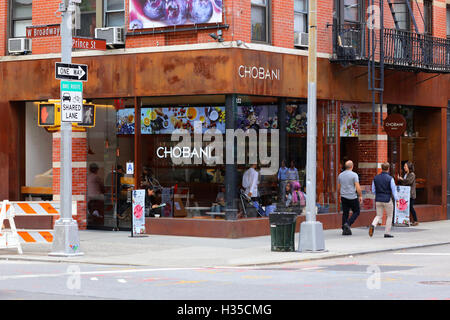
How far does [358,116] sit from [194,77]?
6.33 metres

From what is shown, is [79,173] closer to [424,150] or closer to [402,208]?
Answer: [402,208]

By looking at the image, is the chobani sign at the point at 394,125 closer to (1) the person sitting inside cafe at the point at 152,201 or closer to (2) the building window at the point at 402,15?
(2) the building window at the point at 402,15

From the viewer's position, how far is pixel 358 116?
84.7 ft

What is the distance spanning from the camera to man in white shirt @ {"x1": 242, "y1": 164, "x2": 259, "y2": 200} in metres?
22.0

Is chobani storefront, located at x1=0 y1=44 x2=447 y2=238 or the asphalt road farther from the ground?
chobani storefront, located at x1=0 y1=44 x2=447 y2=238

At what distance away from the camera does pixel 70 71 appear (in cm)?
1761

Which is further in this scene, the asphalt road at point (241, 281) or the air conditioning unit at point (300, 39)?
the air conditioning unit at point (300, 39)

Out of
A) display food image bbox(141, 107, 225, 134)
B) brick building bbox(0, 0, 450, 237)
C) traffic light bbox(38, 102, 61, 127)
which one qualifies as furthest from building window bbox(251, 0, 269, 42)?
traffic light bbox(38, 102, 61, 127)

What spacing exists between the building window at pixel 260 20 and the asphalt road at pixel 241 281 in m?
7.13

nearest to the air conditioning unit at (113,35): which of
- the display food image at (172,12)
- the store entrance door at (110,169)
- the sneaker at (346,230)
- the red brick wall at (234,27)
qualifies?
the red brick wall at (234,27)

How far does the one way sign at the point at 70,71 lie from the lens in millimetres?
17406

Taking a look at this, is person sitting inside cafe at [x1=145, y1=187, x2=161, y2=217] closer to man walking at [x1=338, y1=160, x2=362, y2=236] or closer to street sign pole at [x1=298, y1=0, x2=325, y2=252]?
man walking at [x1=338, y1=160, x2=362, y2=236]

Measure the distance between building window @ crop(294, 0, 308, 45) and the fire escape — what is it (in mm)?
835

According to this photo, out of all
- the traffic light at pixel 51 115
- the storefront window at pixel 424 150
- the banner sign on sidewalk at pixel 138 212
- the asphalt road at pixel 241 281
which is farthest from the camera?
the storefront window at pixel 424 150
